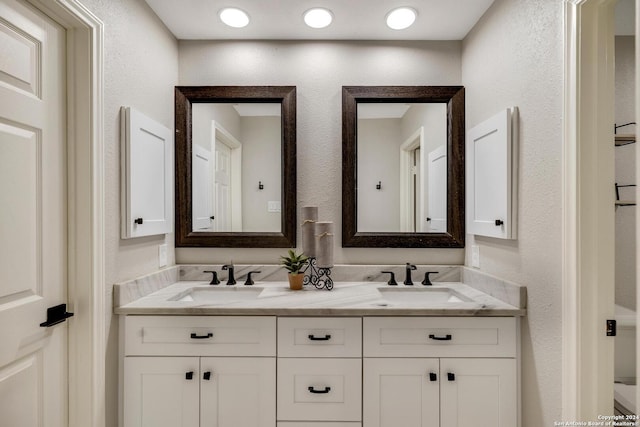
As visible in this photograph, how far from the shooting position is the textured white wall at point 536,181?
51.4 inches

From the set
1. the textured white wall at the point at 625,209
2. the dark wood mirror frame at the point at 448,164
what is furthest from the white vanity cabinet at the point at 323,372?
the textured white wall at the point at 625,209

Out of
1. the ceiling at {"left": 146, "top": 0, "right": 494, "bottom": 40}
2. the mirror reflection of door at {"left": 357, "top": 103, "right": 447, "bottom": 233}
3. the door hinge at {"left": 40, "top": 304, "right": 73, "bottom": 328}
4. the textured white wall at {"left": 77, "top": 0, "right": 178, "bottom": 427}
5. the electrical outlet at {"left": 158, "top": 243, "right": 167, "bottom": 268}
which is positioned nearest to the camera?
the door hinge at {"left": 40, "top": 304, "right": 73, "bottom": 328}

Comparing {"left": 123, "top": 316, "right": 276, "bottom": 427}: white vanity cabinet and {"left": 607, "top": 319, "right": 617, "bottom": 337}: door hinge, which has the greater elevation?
{"left": 607, "top": 319, "right": 617, "bottom": 337}: door hinge

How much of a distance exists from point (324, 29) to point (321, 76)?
25 centimetres

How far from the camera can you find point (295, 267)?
1.92m

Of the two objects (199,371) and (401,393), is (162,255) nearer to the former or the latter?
(199,371)

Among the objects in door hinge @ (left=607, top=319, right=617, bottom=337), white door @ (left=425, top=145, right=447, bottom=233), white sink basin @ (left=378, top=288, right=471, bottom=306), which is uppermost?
white door @ (left=425, top=145, right=447, bottom=233)

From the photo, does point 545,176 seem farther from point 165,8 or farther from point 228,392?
point 165,8

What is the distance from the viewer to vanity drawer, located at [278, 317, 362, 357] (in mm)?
1549

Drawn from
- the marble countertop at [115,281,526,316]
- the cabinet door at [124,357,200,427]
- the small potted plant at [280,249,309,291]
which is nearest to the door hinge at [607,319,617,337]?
the marble countertop at [115,281,526,316]

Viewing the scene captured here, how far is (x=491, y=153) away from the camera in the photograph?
67.9 inches

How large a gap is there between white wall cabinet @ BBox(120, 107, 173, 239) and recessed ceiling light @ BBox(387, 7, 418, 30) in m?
1.38

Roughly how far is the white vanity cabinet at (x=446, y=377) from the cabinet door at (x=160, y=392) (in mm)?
768

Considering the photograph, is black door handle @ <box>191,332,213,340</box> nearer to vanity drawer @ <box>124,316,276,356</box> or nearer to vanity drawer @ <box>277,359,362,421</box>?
vanity drawer @ <box>124,316,276,356</box>
